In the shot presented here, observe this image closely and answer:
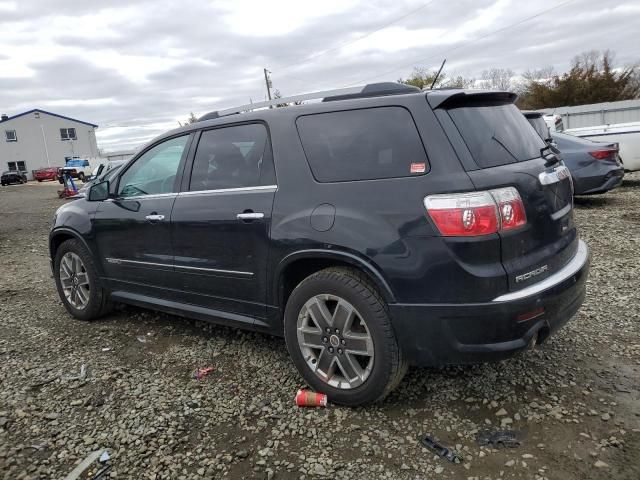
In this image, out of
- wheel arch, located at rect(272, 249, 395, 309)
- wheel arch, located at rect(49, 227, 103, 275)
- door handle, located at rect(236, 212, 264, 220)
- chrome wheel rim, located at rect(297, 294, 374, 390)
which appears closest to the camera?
wheel arch, located at rect(272, 249, 395, 309)

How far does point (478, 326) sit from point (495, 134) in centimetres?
113

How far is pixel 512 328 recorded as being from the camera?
259cm

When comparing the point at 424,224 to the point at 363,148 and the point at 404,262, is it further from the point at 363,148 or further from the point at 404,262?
the point at 363,148

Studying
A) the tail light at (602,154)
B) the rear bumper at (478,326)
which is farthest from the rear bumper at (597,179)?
the rear bumper at (478,326)

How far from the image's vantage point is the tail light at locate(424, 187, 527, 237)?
2.53 m

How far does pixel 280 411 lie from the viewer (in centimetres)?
307

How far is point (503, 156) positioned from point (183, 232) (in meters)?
2.25

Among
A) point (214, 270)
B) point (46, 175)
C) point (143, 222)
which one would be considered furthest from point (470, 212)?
point (46, 175)

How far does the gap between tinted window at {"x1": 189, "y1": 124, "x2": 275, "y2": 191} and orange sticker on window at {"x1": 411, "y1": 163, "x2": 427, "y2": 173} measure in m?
0.95

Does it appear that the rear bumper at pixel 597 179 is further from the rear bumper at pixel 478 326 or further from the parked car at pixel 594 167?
the rear bumper at pixel 478 326

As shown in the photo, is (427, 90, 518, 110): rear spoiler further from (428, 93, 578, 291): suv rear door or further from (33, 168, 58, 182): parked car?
(33, 168, 58, 182): parked car

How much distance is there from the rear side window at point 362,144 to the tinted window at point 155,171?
1232 millimetres

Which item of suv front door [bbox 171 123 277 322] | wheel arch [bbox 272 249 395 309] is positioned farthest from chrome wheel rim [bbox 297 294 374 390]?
suv front door [bbox 171 123 277 322]

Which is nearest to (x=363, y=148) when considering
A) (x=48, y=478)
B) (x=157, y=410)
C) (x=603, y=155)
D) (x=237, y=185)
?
(x=237, y=185)
